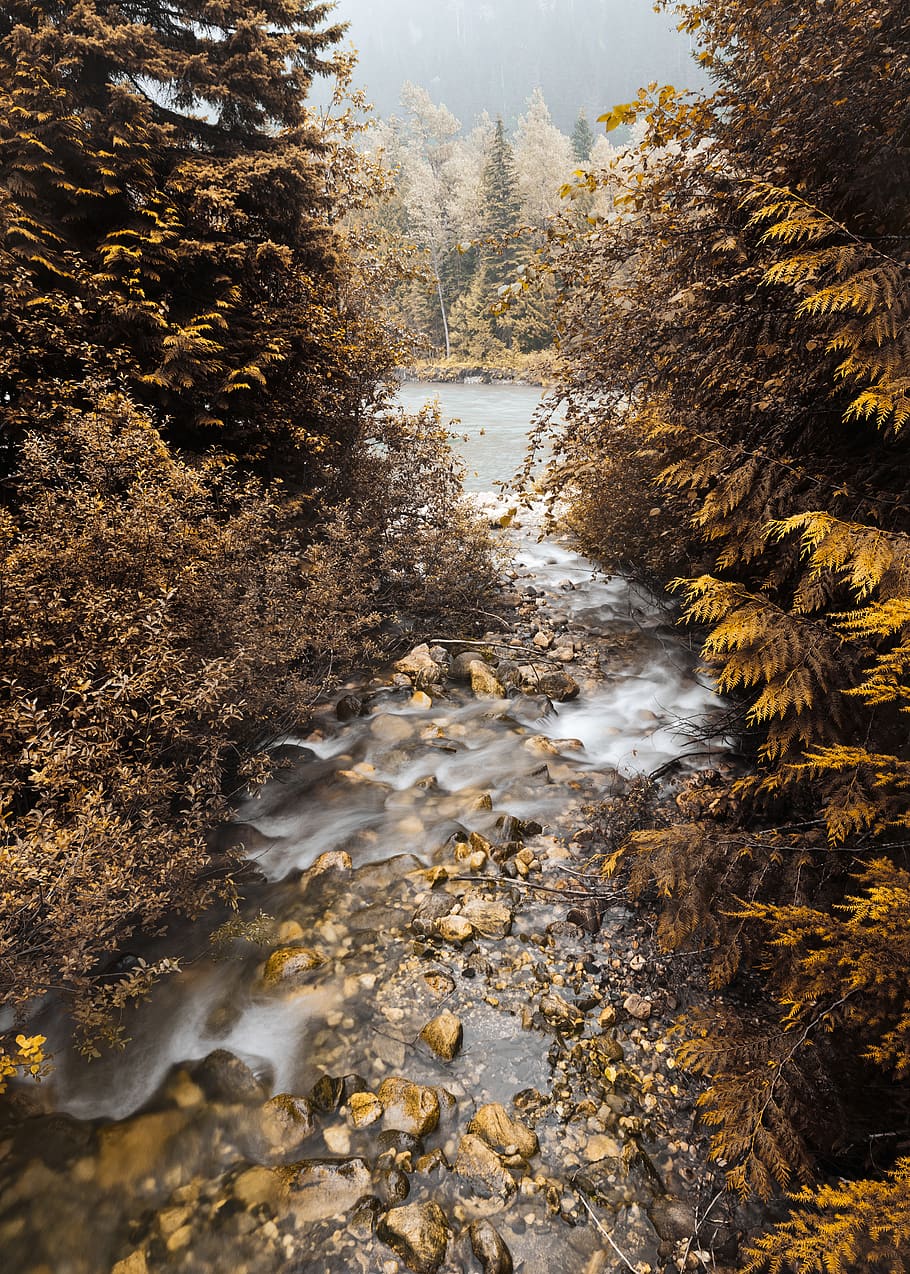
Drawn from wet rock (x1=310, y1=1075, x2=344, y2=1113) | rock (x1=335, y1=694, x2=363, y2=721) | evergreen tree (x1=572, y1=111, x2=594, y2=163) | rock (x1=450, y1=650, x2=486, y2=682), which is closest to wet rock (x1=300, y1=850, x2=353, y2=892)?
wet rock (x1=310, y1=1075, x2=344, y2=1113)

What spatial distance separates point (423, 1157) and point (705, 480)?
4046 mm

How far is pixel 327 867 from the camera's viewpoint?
4961mm

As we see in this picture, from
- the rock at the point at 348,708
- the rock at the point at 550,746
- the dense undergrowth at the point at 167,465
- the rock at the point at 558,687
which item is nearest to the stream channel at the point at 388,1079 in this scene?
the rock at the point at 550,746

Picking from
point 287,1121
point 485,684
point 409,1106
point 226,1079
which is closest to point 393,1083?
point 409,1106

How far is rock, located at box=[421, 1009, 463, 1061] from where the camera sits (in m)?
→ 3.57

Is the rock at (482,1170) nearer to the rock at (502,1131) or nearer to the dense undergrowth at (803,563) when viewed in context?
the rock at (502,1131)

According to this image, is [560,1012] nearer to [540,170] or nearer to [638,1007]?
[638,1007]

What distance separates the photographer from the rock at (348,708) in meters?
6.98

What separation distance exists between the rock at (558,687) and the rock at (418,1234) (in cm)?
512

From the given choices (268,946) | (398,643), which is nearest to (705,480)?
(268,946)

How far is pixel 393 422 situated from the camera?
898 cm

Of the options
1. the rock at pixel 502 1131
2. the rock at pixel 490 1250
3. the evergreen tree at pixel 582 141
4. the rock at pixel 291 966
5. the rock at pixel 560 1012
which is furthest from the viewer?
the evergreen tree at pixel 582 141

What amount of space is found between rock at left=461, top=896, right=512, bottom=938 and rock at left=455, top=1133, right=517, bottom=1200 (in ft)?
4.16

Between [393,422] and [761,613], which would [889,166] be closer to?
[761,613]
